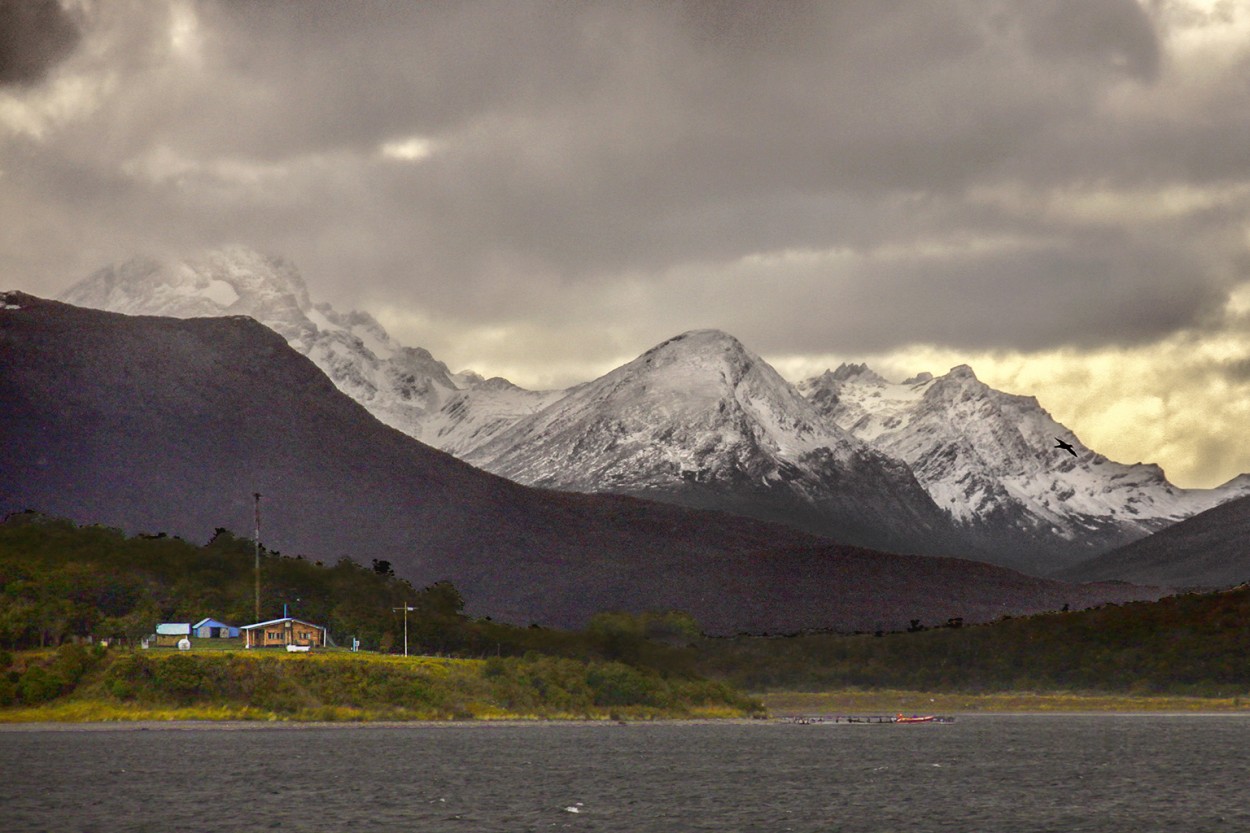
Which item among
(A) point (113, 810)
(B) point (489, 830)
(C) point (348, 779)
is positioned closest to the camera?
(B) point (489, 830)

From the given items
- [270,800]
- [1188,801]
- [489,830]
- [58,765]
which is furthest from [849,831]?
[58,765]

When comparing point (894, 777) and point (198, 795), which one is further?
point (894, 777)

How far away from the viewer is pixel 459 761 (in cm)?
A: 19912

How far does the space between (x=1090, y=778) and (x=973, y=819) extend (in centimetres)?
4176

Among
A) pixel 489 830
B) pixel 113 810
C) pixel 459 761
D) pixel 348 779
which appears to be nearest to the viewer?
pixel 489 830

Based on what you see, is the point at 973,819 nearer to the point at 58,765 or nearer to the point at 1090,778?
the point at 1090,778

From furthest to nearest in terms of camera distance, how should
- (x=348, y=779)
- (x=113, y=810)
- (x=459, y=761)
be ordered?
(x=459, y=761) → (x=348, y=779) → (x=113, y=810)

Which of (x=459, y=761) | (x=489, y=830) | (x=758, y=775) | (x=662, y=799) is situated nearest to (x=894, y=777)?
(x=758, y=775)

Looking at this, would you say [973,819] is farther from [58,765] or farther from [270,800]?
[58,765]

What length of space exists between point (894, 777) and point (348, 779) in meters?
55.2

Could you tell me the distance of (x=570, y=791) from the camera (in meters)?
162

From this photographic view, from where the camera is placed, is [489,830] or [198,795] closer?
[489,830]

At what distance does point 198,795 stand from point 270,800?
9.33 meters

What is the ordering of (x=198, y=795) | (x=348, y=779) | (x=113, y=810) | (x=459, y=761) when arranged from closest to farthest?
(x=113, y=810)
(x=198, y=795)
(x=348, y=779)
(x=459, y=761)
